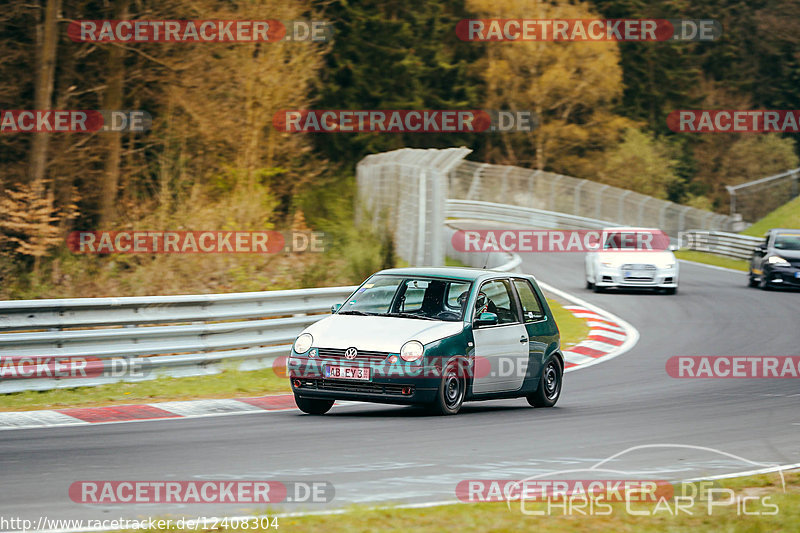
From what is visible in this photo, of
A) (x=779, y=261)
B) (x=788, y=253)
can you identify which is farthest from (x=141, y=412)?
(x=788, y=253)

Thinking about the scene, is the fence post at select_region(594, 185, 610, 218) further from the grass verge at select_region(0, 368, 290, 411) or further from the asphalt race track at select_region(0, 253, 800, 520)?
the grass verge at select_region(0, 368, 290, 411)

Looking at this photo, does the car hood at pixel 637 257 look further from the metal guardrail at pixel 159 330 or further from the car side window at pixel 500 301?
the car side window at pixel 500 301

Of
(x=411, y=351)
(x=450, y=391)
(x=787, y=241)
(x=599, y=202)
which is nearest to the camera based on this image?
(x=411, y=351)

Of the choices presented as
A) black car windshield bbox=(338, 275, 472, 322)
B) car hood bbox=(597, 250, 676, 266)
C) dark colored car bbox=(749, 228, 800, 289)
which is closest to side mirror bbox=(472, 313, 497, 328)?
black car windshield bbox=(338, 275, 472, 322)

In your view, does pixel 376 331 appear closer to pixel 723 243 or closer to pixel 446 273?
pixel 446 273

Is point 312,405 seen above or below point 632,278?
below

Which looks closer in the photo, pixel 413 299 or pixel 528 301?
pixel 413 299

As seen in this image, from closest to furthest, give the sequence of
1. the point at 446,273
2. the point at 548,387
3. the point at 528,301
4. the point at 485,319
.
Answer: the point at 485,319 → the point at 446,273 → the point at 548,387 → the point at 528,301

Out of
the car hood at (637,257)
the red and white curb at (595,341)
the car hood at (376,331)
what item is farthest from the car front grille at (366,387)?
the car hood at (637,257)

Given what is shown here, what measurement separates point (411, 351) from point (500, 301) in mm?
1995

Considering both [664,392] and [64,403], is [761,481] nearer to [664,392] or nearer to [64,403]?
[664,392]

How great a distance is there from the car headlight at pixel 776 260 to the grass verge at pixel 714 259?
876cm

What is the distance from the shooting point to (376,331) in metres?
10.9

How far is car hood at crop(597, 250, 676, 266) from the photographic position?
87.0ft
